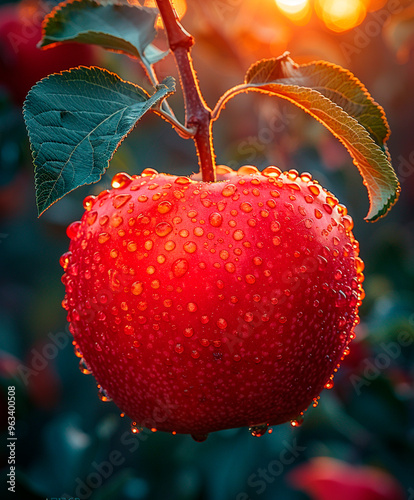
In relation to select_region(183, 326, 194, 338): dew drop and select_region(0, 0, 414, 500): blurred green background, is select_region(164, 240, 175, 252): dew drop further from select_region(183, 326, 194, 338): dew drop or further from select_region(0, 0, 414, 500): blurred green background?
select_region(0, 0, 414, 500): blurred green background

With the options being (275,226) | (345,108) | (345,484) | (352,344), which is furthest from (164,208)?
(345,484)

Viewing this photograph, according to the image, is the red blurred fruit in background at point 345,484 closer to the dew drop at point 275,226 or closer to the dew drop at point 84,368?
the dew drop at point 84,368

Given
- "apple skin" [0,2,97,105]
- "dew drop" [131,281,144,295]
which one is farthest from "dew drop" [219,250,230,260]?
"apple skin" [0,2,97,105]

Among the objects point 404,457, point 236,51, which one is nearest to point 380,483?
point 404,457

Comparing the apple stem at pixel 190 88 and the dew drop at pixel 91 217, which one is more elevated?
the apple stem at pixel 190 88

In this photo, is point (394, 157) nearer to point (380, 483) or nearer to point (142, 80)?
point (142, 80)

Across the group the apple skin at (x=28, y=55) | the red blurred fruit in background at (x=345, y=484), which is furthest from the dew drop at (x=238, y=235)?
the red blurred fruit in background at (x=345, y=484)
